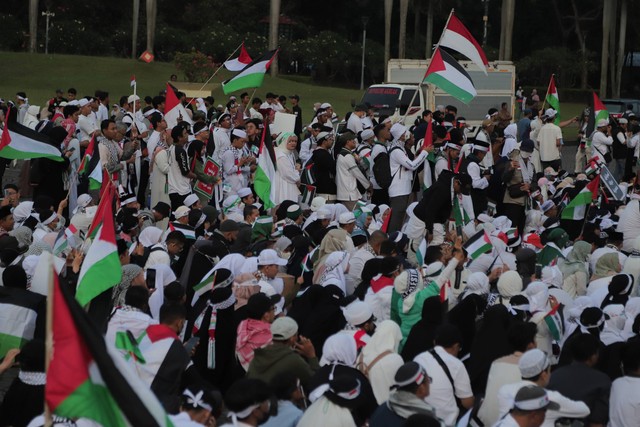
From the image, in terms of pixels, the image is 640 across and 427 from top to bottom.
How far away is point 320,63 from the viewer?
189 feet

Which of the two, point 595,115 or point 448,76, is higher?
point 448,76

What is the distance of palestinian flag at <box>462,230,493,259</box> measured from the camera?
11.0 meters

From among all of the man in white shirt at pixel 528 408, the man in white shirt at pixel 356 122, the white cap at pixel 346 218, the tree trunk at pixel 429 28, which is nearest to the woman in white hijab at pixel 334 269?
the white cap at pixel 346 218

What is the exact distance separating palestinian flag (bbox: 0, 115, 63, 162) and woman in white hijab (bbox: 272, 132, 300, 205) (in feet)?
11.2

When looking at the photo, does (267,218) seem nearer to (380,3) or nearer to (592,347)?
(592,347)

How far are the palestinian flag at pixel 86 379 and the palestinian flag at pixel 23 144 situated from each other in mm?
8519

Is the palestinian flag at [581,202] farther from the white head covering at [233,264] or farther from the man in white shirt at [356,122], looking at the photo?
the white head covering at [233,264]

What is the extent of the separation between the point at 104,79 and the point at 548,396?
41.8 metres

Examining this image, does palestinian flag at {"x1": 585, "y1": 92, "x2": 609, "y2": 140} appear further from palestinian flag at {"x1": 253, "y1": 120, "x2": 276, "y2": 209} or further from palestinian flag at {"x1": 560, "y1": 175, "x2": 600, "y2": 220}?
palestinian flag at {"x1": 253, "y1": 120, "x2": 276, "y2": 209}

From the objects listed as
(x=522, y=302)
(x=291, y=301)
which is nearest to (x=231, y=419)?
(x=522, y=302)

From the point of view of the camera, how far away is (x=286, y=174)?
16125 millimetres

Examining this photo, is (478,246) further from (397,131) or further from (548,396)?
(397,131)

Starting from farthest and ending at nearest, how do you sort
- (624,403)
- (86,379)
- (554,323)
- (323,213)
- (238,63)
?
(238,63)
(323,213)
(554,323)
(624,403)
(86,379)

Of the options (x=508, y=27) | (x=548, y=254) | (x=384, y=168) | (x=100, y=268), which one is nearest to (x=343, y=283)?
(x=100, y=268)
